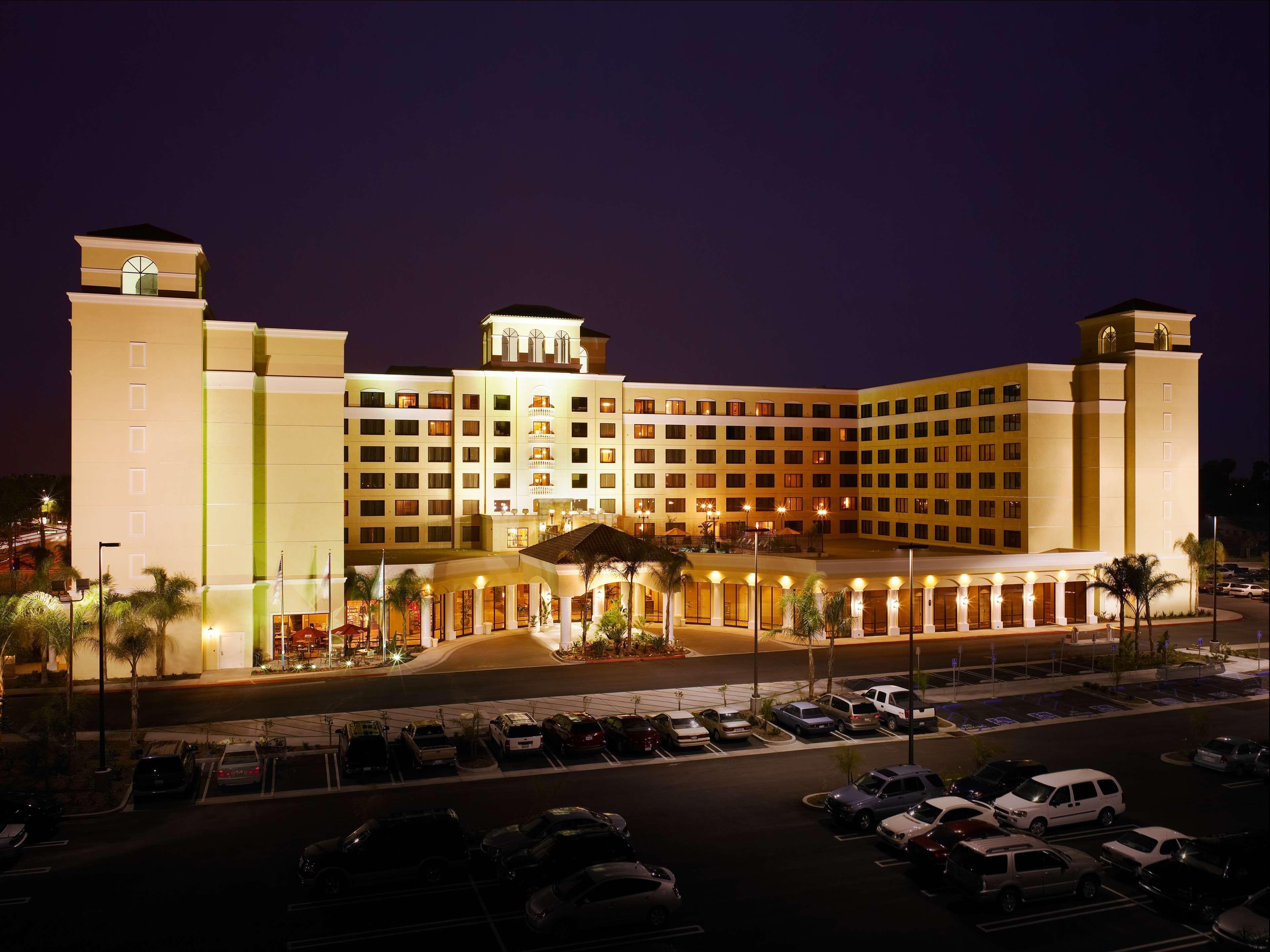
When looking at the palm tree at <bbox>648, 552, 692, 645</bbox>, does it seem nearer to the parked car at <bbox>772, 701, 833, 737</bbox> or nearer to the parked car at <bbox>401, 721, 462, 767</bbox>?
the parked car at <bbox>772, 701, 833, 737</bbox>

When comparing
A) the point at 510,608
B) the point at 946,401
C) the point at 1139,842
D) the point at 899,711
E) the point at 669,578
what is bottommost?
the point at 899,711

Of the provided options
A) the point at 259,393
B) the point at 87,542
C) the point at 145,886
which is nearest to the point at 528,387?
the point at 259,393

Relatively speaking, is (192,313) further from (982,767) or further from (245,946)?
(982,767)

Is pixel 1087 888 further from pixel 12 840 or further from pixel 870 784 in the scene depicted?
pixel 12 840

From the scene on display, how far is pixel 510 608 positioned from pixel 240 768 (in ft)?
96.0

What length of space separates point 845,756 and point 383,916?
14.2 metres

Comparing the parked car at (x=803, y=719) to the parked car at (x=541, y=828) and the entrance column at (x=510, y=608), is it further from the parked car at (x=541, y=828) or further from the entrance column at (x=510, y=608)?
the entrance column at (x=510, y=608)

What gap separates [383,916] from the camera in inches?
729

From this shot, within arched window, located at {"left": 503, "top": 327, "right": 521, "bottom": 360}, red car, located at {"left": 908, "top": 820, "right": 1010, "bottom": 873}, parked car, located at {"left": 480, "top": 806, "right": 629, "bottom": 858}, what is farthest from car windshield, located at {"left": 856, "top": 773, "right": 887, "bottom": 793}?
arched window, located at {"left": 503, "top": 327, "right": 521, "bottom": 360}

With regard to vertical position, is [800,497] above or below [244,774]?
above

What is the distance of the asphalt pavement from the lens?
17625mm

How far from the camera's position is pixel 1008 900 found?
61.7 ft

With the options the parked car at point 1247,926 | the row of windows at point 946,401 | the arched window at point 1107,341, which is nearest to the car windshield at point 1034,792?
the parked car at point 1247,926

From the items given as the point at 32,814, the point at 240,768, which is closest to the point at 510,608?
the point at 240,768
